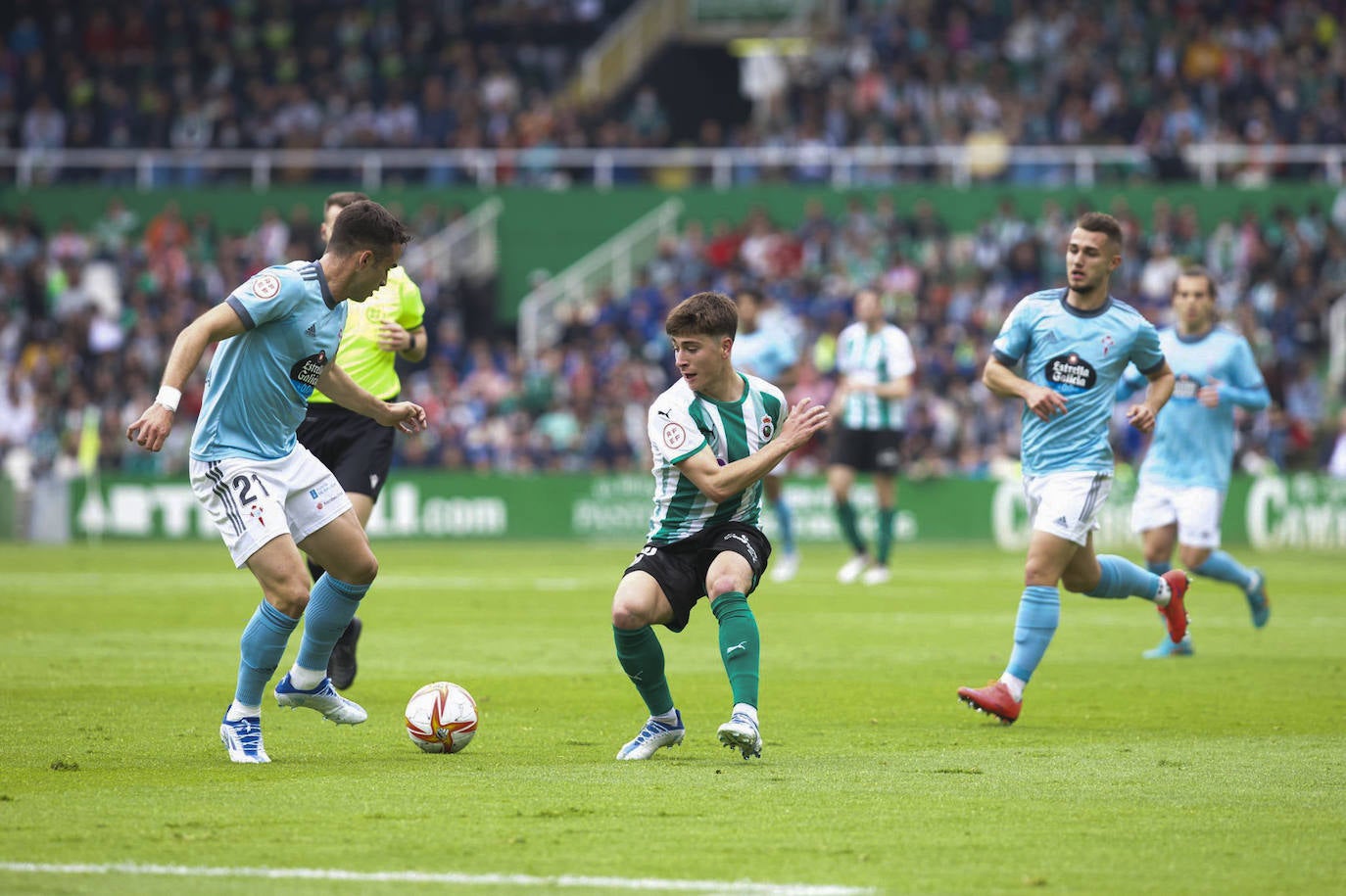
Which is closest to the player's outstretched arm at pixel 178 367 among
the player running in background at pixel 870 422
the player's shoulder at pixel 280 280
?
the player's shoulder at pixel 280 280

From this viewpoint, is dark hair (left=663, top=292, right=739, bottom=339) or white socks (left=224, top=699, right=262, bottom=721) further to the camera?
white socks (left=224, top=699, right=262, bottom=721)

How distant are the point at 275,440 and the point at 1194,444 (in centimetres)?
730

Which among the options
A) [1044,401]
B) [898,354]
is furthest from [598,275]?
[1044,401]

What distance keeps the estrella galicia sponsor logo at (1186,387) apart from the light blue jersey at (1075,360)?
3.31 metres

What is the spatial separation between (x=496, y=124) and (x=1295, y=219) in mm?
14880

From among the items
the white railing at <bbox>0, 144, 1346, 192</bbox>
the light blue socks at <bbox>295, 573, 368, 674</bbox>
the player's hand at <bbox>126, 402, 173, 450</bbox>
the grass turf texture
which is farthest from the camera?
the white railing at <bbox>0, 144, 1346, 192</bbox>

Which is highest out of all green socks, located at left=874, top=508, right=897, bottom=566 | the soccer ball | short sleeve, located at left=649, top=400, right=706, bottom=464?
short sleeve, located at left=649, top=400, right=706, bottom=464

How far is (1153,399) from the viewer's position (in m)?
A: 9.91

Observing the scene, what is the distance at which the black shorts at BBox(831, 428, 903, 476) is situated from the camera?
19.5 m

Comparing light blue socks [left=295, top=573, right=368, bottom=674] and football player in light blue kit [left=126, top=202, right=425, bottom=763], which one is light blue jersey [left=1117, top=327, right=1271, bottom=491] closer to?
light blue socks [left=295, top=573, right=368, bottom=674]

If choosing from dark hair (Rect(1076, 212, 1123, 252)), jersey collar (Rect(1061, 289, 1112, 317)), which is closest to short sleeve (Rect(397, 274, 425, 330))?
jersey collar (Rect(1061, 289, 1112, 317))

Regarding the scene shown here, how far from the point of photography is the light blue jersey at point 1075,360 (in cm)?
968

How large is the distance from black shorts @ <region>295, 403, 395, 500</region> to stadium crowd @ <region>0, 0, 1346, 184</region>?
23385mm

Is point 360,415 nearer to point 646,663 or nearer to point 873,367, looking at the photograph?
point 646,663
